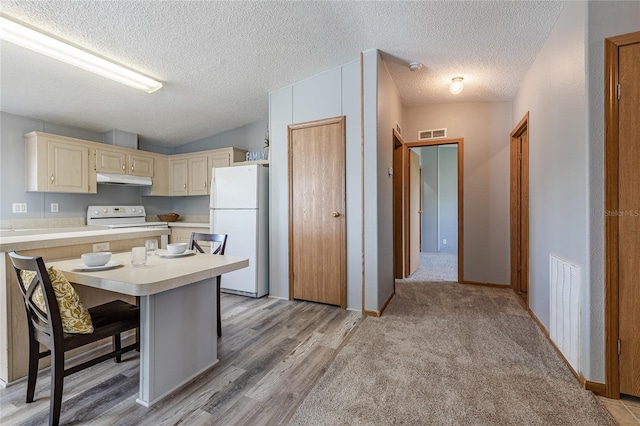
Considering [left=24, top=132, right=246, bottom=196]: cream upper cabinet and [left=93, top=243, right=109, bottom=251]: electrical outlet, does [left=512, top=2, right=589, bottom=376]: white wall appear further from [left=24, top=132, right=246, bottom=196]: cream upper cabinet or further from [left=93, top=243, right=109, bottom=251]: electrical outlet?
[left=24, top=132, right=246, bottom=196]: cream upper cabinet

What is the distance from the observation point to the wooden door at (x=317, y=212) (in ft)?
10.1

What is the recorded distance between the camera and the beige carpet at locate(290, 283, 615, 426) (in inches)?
58.1

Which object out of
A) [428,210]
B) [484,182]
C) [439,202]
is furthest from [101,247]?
[439,202]

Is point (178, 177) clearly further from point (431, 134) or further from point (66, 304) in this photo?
point (431, 134)

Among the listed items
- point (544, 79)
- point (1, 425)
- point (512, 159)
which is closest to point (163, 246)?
point (1, 425)

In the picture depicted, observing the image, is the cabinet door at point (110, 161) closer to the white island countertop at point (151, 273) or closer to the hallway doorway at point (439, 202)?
Answer: the white island countertop at point (151, 273)

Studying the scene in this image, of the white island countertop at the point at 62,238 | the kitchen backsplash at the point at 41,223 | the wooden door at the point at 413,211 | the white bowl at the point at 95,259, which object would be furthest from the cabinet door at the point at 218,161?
the white bowl at the point at 95,259

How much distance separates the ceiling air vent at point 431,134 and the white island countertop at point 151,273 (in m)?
3.44

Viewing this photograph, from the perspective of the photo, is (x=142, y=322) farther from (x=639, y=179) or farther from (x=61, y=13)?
(x=639, y=179)

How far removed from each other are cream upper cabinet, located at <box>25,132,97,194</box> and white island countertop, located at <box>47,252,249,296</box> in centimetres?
260

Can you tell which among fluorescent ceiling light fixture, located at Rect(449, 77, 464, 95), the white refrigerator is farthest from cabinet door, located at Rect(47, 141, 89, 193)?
fluorescent ceiling light fixture, located at Rect(449, 77, 464, 95)

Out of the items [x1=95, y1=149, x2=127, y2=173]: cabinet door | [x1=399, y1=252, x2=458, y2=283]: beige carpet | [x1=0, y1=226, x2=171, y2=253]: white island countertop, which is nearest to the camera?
[x1=0, y1=226, x2=171, y2=253]: white island countertop

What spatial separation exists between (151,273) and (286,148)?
2279mm

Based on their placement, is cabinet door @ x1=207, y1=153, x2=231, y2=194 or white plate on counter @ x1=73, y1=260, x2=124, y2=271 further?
cabinet door @ x1=207, y1=153, x2=231, y2=194
